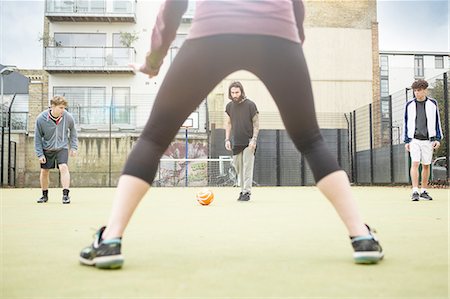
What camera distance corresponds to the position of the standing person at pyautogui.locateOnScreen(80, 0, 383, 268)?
2.34m

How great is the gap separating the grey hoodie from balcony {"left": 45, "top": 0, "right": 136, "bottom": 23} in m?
21.8

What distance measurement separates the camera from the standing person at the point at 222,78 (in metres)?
2.34

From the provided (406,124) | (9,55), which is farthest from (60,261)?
(9,55)

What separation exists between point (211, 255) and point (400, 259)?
94 cm

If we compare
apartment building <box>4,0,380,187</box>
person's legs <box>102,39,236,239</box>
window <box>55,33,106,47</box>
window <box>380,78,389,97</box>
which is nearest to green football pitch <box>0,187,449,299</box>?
person's legs <box>102,39,236,239</box>

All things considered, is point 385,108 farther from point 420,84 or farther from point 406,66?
point 406,66

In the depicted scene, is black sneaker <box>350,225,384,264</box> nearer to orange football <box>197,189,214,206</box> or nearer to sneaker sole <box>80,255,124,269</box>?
sneaker sole <box>80,255,124,269</box>

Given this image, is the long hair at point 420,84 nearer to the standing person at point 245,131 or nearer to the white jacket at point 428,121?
the white jacket at point 428,121

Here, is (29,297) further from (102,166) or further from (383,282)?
(102,166)

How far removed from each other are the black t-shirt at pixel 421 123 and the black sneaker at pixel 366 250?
21.9 ft

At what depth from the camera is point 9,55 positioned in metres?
28.9

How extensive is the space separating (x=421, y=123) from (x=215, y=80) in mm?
6969

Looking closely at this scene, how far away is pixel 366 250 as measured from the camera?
2.35m

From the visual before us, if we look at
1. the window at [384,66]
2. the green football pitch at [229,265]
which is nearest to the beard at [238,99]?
the green football pitch at [229,265]
